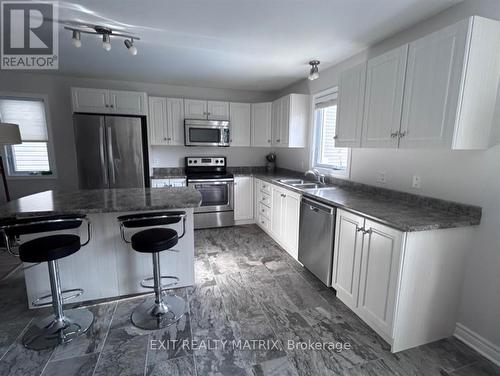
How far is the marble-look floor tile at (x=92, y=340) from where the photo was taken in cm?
171

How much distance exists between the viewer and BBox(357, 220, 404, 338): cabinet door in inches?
66.4

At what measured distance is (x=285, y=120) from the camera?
12.9 feet

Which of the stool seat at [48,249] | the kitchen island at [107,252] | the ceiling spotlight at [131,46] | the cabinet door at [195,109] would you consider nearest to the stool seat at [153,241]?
the kitchen island at [107,252]

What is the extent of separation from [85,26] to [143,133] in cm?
178

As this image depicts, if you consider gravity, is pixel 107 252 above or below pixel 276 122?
below

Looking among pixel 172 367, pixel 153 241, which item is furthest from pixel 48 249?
pixel 172 367

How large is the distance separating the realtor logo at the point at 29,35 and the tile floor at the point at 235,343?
2449 millimetres

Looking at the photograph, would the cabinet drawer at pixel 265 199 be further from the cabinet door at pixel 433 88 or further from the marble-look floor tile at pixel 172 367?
the marble-look floor tile at pixel 172 367

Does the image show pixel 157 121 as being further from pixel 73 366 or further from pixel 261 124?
pixel 73 366

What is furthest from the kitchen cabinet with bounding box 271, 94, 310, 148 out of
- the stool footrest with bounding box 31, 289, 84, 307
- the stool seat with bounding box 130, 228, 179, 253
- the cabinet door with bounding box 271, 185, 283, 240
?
the stool footrest with bounding box 31, 289, 84, 307

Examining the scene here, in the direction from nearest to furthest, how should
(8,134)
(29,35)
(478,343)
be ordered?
1. (478,343)
2. (29,35)
3. (8,134)

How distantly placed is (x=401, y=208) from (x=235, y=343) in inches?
66.0

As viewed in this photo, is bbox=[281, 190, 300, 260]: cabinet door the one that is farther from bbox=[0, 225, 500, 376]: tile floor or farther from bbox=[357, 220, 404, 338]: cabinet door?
bbox=[357, 220, 404, 338]: cabinet door

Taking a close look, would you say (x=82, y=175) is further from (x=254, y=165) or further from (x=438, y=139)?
(x=438, y=139)
